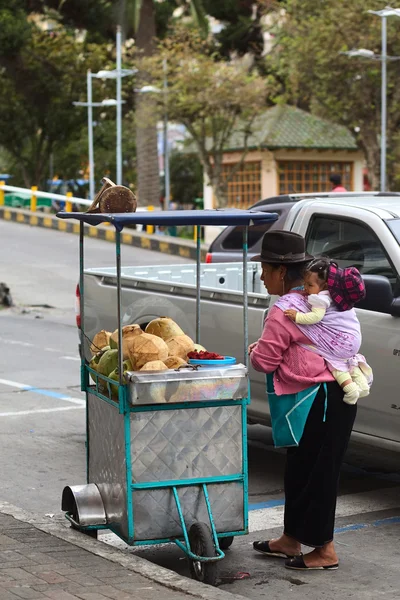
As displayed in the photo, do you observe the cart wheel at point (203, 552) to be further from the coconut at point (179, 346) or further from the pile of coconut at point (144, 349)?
the coconut at point (179, 346)

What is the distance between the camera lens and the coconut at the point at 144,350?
5.59 meters

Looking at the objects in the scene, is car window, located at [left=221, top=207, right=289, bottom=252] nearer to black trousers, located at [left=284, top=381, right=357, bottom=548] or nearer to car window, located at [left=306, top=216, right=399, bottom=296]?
car window, located at [left=306, top=216, right=399, bottom=296]

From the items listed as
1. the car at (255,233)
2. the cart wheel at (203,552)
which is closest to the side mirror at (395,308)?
the cart wheel at (203,552)

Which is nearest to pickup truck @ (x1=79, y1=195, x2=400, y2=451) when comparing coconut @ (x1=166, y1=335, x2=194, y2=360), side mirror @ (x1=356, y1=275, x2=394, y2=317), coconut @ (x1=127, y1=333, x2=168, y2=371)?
side mirror @ (x1=356, y1=275, x2=394, y2=317)

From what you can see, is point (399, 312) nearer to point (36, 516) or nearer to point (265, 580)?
point (265, 580)

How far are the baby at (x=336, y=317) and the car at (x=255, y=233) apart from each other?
3.31 meters

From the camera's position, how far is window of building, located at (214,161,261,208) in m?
43.6

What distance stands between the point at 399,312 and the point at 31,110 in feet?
146

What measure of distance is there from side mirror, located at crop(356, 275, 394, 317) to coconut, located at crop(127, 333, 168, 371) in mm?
1664

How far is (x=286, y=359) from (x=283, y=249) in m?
0.58

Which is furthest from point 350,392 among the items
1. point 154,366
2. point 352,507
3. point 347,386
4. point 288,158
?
point 288,158

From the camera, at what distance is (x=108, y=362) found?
584cm

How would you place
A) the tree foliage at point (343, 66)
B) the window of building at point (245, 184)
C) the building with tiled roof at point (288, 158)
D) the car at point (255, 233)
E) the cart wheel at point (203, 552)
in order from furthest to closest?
the window of building at point (245, 184) → the building with tiled roof at point (288, 158) → the tree foliage at point (343, 66) → the car at point (255, 233) → the cart wheel at point (203, 552)

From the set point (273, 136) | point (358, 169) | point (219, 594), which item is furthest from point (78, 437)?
point (358, 169)
